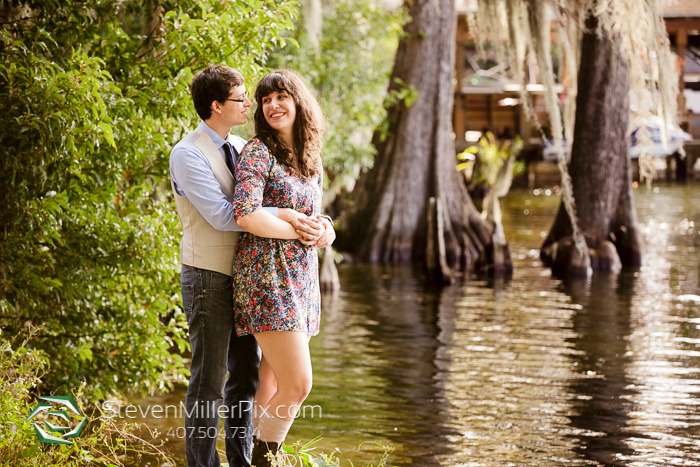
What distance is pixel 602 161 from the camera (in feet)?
38.6

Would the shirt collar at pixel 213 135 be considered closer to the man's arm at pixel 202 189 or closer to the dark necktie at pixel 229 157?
the dark necktie at pixel 229 157

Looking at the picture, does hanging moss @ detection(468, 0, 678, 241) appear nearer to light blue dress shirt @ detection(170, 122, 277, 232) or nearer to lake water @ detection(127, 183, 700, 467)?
lake water @ detection(127, 183, 700, 467)

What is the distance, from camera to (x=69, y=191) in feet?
13.5

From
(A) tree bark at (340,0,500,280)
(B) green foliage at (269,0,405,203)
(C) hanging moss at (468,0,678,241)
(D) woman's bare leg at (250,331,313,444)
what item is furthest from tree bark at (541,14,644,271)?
(D) woman's bare leg at (250,331,313,444)

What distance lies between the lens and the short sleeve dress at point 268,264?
310cm

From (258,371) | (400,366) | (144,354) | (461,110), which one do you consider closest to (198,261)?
(258,371)

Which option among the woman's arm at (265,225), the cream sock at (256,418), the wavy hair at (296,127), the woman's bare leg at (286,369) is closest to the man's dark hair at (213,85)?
the wavy hair at (296,127)

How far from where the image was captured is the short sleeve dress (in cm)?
310

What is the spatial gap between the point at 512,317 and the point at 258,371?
5.51 metres

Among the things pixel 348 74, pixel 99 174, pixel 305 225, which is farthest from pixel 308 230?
pixel 348 74

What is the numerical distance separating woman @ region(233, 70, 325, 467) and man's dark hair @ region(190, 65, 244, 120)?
0.11 metres

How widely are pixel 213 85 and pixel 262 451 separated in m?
1.43

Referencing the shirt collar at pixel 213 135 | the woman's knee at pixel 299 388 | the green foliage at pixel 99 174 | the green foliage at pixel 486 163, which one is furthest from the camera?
the green foliage at pixel 486 163

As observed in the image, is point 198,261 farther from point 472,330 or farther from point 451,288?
point 451,288
